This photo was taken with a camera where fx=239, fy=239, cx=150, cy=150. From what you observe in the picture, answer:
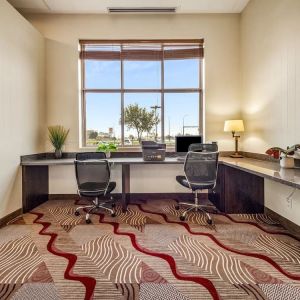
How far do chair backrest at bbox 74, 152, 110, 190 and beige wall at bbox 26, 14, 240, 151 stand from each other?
1449mm

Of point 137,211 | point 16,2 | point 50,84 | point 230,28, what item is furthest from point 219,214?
point 16,2

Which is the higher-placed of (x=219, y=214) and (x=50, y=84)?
(x=50, y=84)

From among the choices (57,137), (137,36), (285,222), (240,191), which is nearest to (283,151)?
(285,222)

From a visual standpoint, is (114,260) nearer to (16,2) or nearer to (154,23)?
(154,23)

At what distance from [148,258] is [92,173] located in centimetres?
157

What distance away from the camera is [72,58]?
4.79m

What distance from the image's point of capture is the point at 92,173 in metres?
3.55

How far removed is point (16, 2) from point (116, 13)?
6.00 ft

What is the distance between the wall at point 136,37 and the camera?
4.79 meters

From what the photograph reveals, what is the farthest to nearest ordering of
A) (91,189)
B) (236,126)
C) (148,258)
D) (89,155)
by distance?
(236,126) → (89,155) → (91,189) → (148,258)

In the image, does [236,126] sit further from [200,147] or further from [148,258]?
[148,258]

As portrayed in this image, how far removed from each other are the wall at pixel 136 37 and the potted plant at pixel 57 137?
115 mm

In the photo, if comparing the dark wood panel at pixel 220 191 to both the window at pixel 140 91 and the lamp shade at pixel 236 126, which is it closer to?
the lamp shade at pixel 236 126

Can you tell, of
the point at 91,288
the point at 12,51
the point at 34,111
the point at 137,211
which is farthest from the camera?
the point at 34,111
